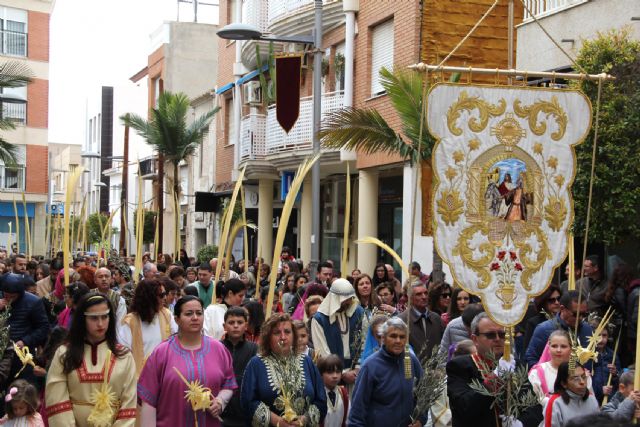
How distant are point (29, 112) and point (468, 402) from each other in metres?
48.1

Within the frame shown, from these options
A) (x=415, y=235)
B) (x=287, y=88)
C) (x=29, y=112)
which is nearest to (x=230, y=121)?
(x=415, y=235)

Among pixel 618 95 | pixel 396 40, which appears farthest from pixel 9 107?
pixel 618 95

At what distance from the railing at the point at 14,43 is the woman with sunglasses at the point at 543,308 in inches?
1719

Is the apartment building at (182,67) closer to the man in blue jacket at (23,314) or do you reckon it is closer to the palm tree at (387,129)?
the palm tree at (387,129)

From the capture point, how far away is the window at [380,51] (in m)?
22.4

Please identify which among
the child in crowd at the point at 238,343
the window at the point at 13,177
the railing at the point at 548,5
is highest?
the railing at the point at 548,5

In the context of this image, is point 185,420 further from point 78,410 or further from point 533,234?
point 533,234

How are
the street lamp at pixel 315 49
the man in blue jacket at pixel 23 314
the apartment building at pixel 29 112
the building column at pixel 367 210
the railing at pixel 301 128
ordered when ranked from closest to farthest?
the man in blue jacket at pixel 23 314 → the street lamp at pixel 315 49 → the building column at pixel 367 210 → the railing at pixel 301 128 → the apartment building at pixel 29 112

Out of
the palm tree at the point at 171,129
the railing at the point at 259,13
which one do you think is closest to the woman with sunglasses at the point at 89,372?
the railing at the point at 259,13

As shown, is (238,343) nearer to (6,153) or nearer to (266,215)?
(6,153)

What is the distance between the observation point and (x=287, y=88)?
17984mm

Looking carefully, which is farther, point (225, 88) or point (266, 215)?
point (225, 88)

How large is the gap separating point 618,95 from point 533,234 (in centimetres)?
633

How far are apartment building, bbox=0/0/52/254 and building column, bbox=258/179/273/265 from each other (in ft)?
68.9
